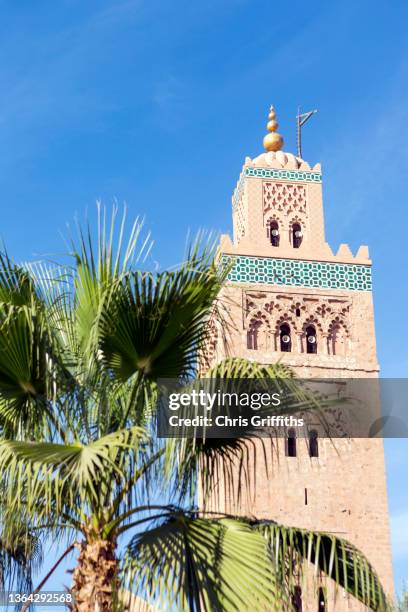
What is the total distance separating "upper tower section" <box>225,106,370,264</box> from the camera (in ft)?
58.7

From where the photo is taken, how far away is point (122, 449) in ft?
17.0

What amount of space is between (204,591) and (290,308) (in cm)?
1262

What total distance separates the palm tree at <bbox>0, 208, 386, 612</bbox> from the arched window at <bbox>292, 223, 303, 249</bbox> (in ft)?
41.5

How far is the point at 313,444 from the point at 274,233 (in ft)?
13.3

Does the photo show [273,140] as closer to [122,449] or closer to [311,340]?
[311,340]

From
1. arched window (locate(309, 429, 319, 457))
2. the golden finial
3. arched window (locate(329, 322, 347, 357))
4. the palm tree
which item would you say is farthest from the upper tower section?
the palm tree

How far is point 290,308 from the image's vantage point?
17.4 metres

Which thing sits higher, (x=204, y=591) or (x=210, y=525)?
(x=210, y=525)

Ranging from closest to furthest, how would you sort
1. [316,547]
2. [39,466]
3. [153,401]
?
[39,466], [316,547], [153,401]

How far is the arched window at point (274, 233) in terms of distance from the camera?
60.2ft

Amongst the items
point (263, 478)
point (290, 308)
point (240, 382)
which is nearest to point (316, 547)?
point (240, 382)

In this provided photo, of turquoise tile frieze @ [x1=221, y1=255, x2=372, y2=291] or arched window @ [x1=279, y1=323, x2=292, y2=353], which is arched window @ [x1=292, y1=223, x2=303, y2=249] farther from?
arched window @ [x1=279, y1=323, x2=292, y2=353]

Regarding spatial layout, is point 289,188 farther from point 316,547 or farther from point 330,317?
point 316,547

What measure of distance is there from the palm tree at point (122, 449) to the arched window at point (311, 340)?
458 inches
